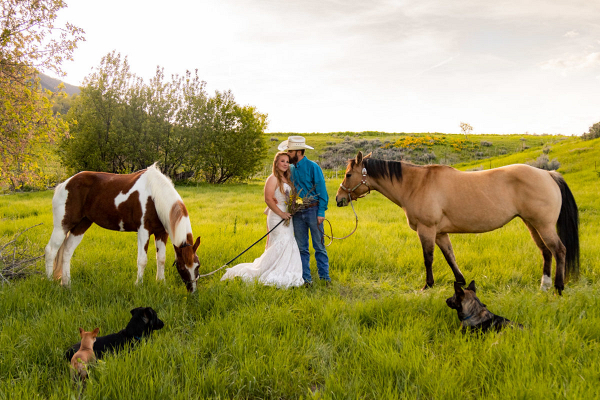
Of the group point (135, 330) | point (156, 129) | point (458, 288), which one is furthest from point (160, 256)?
point (156, 129)

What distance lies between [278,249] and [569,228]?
458 centimetres

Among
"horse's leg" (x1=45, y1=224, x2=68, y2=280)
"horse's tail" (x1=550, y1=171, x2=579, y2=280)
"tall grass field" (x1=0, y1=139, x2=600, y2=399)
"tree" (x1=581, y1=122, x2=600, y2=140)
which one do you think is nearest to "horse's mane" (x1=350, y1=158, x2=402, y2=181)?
"tall grass field" (x1=0, y1=139, x2=600, y2=399)

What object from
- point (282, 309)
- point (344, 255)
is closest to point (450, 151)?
point (344, 255)

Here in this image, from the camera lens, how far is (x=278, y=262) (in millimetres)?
5258

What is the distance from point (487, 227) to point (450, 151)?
40.1m

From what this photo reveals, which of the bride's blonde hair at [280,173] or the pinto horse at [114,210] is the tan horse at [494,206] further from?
the pinto horse at [114,210]

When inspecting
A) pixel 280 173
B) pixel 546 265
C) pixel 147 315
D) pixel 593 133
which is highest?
pixel 593 133

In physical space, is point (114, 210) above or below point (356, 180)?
below

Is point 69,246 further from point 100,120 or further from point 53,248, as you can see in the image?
point 100,120

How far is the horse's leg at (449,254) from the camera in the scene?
198 inches

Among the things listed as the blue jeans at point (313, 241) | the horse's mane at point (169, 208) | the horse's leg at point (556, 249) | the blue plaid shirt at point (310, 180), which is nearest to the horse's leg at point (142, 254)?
the horse's mane at point (169, 208)

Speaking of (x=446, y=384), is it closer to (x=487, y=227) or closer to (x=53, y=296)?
(x=487, y=227)

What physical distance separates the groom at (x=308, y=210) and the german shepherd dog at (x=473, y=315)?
2.14 metres

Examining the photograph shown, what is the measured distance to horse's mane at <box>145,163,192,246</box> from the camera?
4355 millimetres
